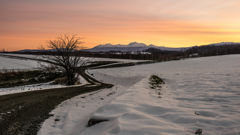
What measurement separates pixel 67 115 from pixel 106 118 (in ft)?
9.72

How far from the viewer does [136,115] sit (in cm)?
501

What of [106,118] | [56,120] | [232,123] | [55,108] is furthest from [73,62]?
[232,123]

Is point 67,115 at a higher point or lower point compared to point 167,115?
lower

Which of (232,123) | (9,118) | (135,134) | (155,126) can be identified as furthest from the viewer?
(9,118)

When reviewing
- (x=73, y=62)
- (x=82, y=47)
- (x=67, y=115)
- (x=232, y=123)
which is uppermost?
(x=82, y=47)

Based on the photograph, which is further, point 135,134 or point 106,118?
point 106,118

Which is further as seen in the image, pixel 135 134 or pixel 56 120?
pixel 56 120

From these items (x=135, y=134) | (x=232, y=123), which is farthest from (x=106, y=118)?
(x=232, y=123)

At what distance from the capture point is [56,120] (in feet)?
21.0

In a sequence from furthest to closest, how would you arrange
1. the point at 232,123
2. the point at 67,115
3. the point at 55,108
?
the point at 55,108, the point at 67,115, the point at 232,123

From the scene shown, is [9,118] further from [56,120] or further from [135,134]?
[135,134]

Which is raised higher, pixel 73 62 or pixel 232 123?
pixel 73 62

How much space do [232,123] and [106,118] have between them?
13.6 ft

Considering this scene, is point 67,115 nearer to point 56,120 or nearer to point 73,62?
point 56,120
